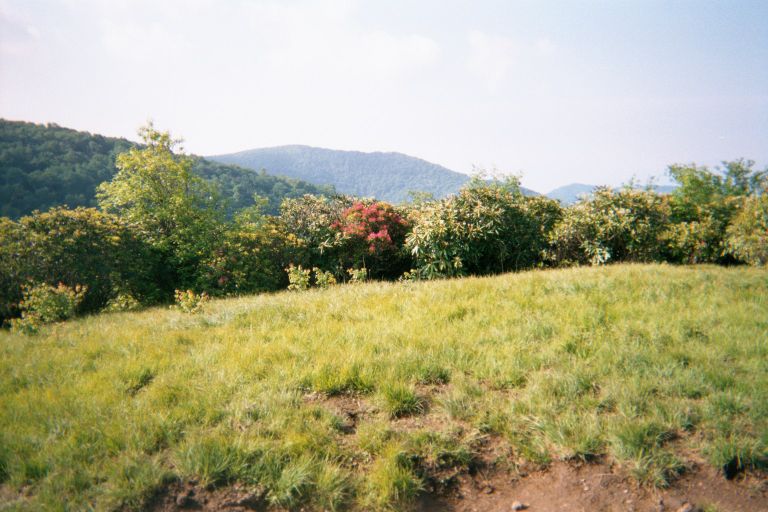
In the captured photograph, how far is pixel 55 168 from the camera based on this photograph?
44.0 m

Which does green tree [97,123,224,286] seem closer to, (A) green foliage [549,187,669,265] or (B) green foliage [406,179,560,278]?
(B) green foliage [406,179,560,278]

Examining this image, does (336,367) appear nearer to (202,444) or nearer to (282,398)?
(282,398)

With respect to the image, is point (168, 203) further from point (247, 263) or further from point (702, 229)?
point (702, 229)

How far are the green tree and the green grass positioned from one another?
5.89m

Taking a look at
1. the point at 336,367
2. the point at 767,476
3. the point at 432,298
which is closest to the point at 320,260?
the point at 432,298

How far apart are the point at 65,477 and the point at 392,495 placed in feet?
7.43

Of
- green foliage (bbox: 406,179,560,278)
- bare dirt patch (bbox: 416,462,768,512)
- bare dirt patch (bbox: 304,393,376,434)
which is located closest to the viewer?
bare dirt patch (bbox: 416,462,768,512)

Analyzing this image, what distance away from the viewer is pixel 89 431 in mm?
3127

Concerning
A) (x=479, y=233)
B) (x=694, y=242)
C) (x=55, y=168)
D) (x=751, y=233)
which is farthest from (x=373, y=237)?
(x=55, y=168)

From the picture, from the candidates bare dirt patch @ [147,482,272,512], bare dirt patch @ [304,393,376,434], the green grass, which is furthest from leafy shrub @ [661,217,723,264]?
bare dirt patch @ [147,482,272,512]

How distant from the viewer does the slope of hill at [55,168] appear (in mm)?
40688

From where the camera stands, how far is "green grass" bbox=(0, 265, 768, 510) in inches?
107

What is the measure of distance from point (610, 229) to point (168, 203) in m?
13.4

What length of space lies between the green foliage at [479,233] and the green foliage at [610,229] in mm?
596
